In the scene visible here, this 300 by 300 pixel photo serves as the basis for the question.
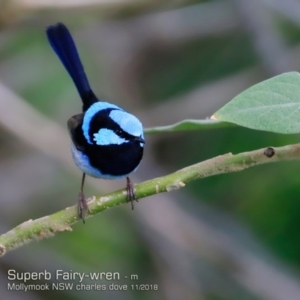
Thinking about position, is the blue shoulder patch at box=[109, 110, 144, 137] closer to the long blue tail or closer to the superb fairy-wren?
the superb fairy-wren

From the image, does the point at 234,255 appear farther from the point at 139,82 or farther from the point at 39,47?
the point at 39,47

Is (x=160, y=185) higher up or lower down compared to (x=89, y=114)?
lower down

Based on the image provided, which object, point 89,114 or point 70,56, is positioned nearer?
point 89,114

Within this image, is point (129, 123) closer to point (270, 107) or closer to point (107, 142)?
point (107, 142)

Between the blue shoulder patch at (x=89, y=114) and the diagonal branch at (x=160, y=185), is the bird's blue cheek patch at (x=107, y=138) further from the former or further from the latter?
the diagonal branch at (x=160, y=185)

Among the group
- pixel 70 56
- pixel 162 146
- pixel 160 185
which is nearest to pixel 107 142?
pixel 70 56

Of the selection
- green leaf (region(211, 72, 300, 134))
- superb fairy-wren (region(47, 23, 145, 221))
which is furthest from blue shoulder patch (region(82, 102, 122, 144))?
green leaf (region(211, 72, 300, 134))

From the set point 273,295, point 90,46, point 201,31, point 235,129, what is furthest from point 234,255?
point 90,46
